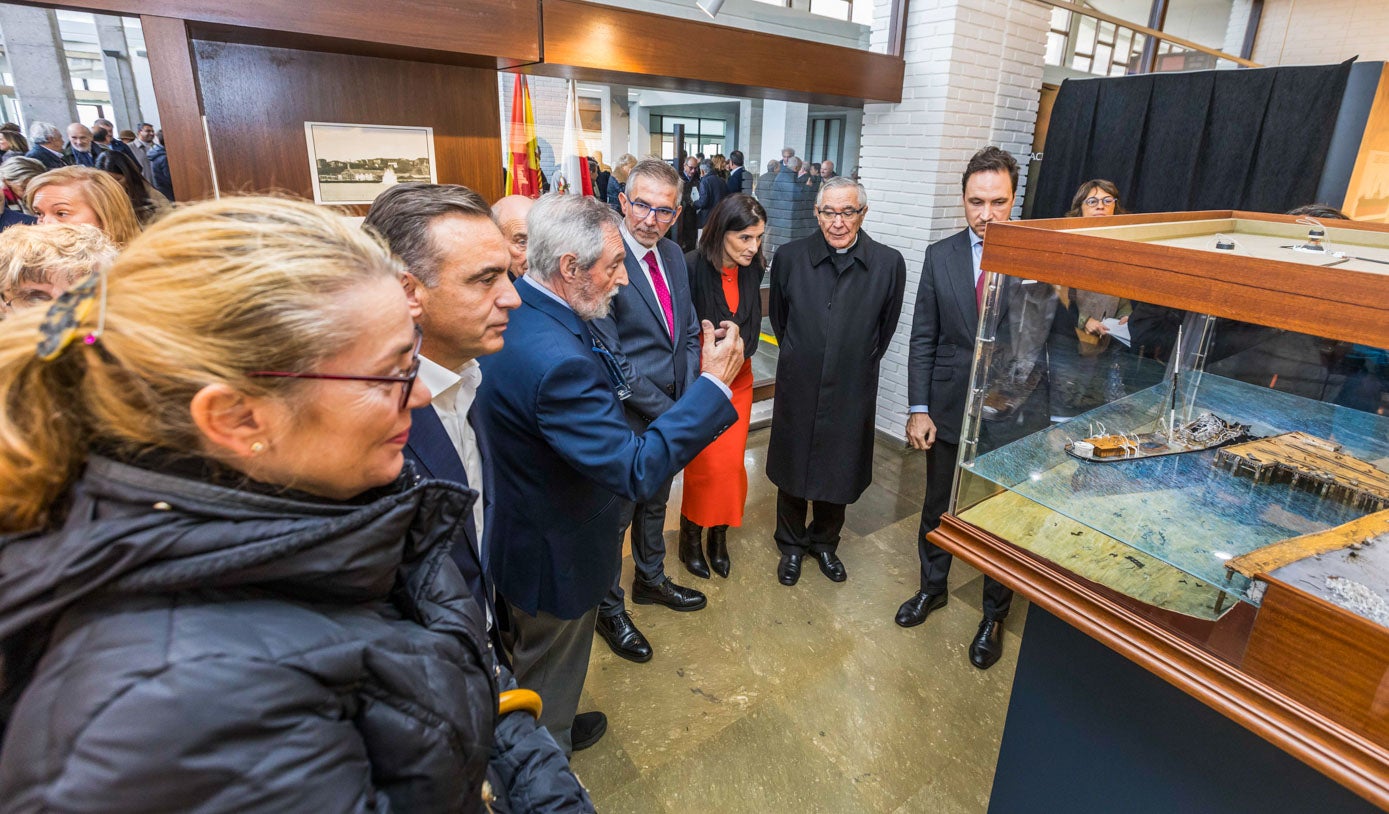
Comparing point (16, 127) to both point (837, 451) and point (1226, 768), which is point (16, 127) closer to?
point (837, 451)

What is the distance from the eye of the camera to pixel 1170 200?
15.3 feet

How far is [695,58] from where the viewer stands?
347 cm

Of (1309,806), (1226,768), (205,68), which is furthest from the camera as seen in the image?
(205,68)

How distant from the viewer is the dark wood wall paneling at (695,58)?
3.08 metres

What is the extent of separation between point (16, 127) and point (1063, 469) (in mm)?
7817

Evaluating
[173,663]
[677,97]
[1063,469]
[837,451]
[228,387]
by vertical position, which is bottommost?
[837,451]

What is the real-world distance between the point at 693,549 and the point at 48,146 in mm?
5719

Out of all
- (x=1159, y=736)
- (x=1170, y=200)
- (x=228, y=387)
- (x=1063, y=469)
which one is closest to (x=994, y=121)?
(x=1170, y=200)

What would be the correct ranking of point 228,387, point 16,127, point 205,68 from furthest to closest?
point 16,127 → point 205,68 → point 228,387

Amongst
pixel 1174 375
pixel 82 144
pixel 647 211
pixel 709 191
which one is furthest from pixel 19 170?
pixel 1174 375

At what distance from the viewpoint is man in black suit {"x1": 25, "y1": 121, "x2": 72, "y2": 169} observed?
4.84 meters

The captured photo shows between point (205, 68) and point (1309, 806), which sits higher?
point (205, 68)

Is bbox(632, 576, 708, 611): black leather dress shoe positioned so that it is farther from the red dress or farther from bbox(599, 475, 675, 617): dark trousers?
the red dress

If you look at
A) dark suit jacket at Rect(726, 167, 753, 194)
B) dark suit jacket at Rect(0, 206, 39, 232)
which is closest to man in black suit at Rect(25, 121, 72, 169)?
dark suit jacket at Rect(0, 206, 39, 232)
